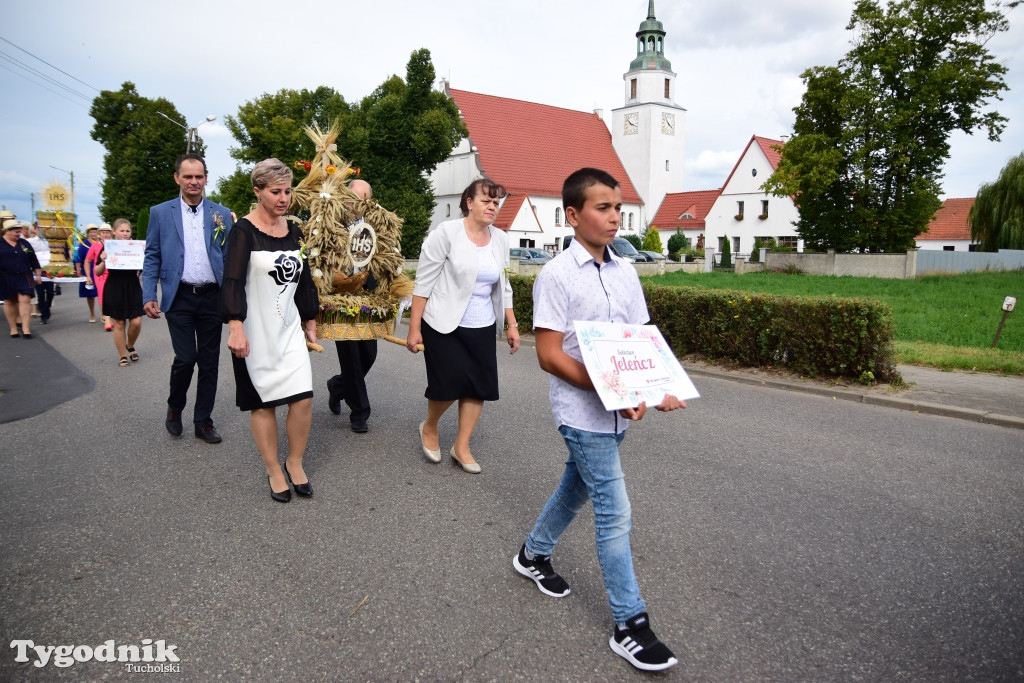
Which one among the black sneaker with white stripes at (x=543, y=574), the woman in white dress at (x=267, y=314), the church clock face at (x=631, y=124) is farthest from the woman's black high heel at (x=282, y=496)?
the church clock face at (x=631, y=124)

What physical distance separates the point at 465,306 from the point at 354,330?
3.52ft

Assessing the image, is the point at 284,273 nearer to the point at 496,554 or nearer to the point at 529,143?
the point at 496,554

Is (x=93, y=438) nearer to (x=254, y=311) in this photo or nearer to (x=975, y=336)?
(x=254, y=311)

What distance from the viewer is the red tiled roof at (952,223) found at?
70.1 metres

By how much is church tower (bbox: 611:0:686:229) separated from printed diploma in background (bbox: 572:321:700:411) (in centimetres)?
7321

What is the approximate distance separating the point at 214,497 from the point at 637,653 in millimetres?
2998

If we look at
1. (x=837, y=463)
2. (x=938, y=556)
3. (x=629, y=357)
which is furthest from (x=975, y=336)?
(x=629, y=357)

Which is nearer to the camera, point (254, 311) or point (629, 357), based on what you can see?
point (629, 357)

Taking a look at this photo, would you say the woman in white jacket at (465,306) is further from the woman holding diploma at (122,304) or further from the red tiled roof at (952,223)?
the red tiled roof at (952,223)

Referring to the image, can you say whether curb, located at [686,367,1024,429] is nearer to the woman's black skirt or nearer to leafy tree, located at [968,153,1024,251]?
the woman's black skirt

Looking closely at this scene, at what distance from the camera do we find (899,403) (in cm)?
751

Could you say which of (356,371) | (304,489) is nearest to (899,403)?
(356,371)

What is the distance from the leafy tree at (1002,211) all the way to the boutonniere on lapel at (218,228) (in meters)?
48.2

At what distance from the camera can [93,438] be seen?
19.6ft
